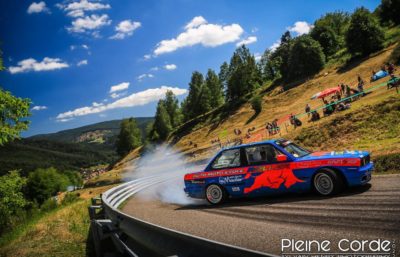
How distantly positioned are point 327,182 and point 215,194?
12.0ft

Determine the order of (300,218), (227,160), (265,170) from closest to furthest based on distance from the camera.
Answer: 1. (300,218)
2. (265,170)
3. (227,160)

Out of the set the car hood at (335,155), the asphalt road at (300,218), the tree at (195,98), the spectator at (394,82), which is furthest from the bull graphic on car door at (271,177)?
the tree at (195,98)

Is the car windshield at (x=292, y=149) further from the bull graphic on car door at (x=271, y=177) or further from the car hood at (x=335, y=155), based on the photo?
the bull graphic on car door at (x=271, y=177)

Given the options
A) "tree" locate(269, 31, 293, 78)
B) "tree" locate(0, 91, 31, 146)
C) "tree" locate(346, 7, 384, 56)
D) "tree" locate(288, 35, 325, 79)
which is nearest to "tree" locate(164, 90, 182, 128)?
"tree" locate(269, 31, 293, 78)

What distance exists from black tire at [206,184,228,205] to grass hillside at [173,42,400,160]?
6.84 metres

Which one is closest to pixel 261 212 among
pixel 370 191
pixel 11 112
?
pixel 370 191

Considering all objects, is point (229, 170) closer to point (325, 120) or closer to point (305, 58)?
point (325, 120)

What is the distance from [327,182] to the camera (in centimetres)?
862

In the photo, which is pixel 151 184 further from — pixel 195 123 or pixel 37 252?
pixel 195 123

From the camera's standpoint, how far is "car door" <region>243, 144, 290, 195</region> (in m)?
9.45

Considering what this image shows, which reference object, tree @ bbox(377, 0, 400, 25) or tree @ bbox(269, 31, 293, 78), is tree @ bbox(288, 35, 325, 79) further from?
tree @ bbox(377, 0, 400, 25)

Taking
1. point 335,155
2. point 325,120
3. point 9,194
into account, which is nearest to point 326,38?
point 325,120

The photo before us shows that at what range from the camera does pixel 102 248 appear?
7.16m

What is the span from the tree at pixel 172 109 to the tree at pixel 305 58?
41741mm
